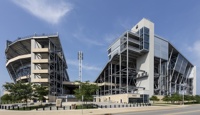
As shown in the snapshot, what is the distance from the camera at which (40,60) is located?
276 feet

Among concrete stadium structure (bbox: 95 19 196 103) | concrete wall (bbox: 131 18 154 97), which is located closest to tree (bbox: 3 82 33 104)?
concrete stadium structure (bbox: 95 19 196 103)

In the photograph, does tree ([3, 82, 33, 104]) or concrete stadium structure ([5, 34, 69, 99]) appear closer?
tree ([3, 82, 33, 104])

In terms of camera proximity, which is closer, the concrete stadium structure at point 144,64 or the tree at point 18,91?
the tree at point 18,91

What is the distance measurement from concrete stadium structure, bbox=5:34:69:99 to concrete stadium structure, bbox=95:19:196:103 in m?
24.9

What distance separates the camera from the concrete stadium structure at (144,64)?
292 feet

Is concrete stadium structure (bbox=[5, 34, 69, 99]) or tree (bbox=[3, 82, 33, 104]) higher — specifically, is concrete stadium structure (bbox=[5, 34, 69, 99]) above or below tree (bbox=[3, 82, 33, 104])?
above

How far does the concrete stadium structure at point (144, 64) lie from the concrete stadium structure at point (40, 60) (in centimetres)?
2485

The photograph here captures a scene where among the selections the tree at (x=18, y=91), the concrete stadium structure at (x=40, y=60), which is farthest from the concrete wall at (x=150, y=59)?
the tree at (x=18, y=91)

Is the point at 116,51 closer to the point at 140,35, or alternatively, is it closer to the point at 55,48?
the point at 140,35

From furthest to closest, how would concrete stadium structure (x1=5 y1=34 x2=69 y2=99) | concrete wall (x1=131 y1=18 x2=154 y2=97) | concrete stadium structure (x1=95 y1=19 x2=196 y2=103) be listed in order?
concrete wall (x1=131 y1=18 x2=154 y2=97), concrete stadium structure (x1=95 y1=19 x2=196 y2=103), concrete stadium structure (x1=5 y1=34 x2=69 y2=99)

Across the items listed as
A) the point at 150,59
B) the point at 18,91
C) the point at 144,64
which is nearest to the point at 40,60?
the point at 18,91

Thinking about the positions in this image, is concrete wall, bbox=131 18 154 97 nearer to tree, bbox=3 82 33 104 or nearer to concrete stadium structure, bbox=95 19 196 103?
concrete stadium structure, bbox=95 19 196 103

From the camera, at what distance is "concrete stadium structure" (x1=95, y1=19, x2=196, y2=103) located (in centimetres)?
8888

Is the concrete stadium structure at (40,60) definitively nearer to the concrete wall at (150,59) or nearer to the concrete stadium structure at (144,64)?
the concrete stadium structure at (144,64)
